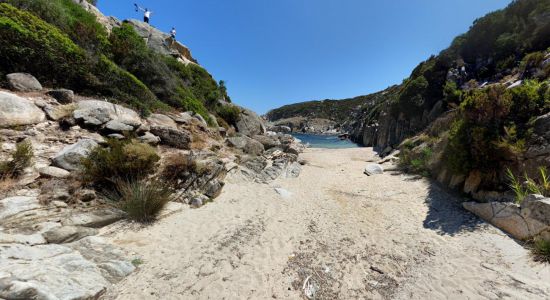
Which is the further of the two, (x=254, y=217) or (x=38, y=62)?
(x=38, y=62)

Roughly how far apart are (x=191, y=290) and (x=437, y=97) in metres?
29.5

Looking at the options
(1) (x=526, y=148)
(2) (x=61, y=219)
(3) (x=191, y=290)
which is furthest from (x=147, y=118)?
(1) (x=526, y=148)

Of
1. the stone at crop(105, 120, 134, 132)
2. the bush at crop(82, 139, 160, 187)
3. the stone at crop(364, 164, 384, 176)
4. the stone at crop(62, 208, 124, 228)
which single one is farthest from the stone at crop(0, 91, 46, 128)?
the stone at crop(364, 164, 384, 176)

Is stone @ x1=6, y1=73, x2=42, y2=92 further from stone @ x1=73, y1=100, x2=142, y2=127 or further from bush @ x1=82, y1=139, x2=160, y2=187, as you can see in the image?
bush @ x1=82, y1=139, x2=160, y2=187

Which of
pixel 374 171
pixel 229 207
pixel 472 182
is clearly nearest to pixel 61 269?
→ pixel 229 207

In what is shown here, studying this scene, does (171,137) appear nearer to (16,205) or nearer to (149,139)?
(149,139)

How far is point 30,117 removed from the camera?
Result: 22.5 ft

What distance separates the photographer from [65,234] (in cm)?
416

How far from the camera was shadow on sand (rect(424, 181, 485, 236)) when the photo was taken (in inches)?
220

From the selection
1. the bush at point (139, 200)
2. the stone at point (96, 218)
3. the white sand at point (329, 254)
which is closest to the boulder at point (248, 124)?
the white sand at point (329, 254)

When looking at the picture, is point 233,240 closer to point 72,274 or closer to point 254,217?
point 254,217

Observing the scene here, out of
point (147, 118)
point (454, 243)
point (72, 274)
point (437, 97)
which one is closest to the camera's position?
point (72, 274)

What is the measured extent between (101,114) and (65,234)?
585cm

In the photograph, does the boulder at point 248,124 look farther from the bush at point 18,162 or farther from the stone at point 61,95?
the bush at point 18,162
